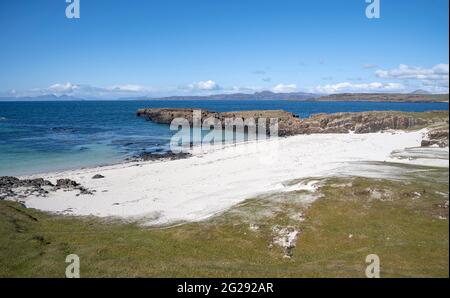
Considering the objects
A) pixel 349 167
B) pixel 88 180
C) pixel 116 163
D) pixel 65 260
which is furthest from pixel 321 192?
pixel 116 163

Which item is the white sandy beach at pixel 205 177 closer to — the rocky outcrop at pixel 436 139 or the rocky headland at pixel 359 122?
the rocky outcrop at pixel 436 139

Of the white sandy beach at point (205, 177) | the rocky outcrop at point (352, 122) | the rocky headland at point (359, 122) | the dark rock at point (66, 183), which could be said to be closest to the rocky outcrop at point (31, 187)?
the dark rock at point (66, 183)

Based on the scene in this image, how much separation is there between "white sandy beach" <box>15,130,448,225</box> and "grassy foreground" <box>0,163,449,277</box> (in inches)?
156

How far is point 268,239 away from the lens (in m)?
32.2

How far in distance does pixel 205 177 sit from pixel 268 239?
90.1ft

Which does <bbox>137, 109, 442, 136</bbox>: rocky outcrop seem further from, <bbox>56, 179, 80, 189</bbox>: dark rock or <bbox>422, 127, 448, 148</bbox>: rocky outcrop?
<bbox>56, 179, 80, 189</bbox>: dark rock

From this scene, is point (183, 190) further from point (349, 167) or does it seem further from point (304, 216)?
point (349, 167)

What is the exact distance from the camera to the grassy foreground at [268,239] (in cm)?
2508

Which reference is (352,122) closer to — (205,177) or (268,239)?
(205,177)

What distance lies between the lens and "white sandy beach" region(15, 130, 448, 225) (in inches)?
1691

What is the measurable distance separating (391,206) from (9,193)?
48.0 metres

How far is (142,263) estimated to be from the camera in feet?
88.8

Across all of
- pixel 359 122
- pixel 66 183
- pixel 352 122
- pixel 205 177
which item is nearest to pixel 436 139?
pixel 205 177

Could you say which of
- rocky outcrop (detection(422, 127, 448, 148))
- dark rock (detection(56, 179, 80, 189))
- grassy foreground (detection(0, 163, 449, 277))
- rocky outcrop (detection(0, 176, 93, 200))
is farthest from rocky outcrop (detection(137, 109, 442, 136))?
rocky outcrop (detection(0, 176, 93, 200))
